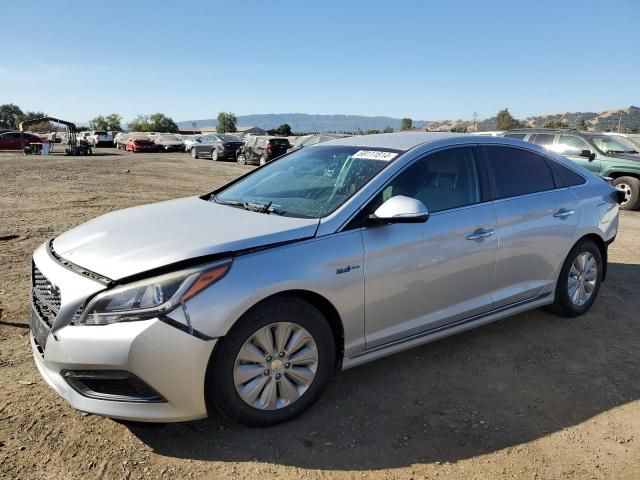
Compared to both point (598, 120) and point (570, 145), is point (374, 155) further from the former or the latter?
point (598, 120)

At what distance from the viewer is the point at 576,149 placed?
12617 mm

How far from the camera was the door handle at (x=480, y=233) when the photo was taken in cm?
361

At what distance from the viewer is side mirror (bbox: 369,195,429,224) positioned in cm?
305

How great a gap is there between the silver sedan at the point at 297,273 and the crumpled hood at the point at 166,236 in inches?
0.6

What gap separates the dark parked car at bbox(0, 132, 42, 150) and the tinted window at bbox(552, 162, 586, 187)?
3797 cm

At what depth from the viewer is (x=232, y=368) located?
105 inches

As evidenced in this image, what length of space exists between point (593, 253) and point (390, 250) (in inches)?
101

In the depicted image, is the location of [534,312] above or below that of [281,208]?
below

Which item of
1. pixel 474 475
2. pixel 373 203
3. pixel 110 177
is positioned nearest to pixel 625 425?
pixel 474 475

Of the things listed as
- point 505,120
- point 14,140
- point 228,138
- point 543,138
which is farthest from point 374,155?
point 505,120

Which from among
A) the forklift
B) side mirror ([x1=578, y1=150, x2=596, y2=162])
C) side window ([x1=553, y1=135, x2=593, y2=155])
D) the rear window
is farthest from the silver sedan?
the forklift

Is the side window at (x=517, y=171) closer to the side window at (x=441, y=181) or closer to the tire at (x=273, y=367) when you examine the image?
the side window at (x=441, y=181)

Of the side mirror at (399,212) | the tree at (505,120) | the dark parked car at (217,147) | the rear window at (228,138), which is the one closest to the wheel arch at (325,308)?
the side mirror at (399,212)

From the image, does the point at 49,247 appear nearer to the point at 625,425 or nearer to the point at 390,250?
the point at 390,250
